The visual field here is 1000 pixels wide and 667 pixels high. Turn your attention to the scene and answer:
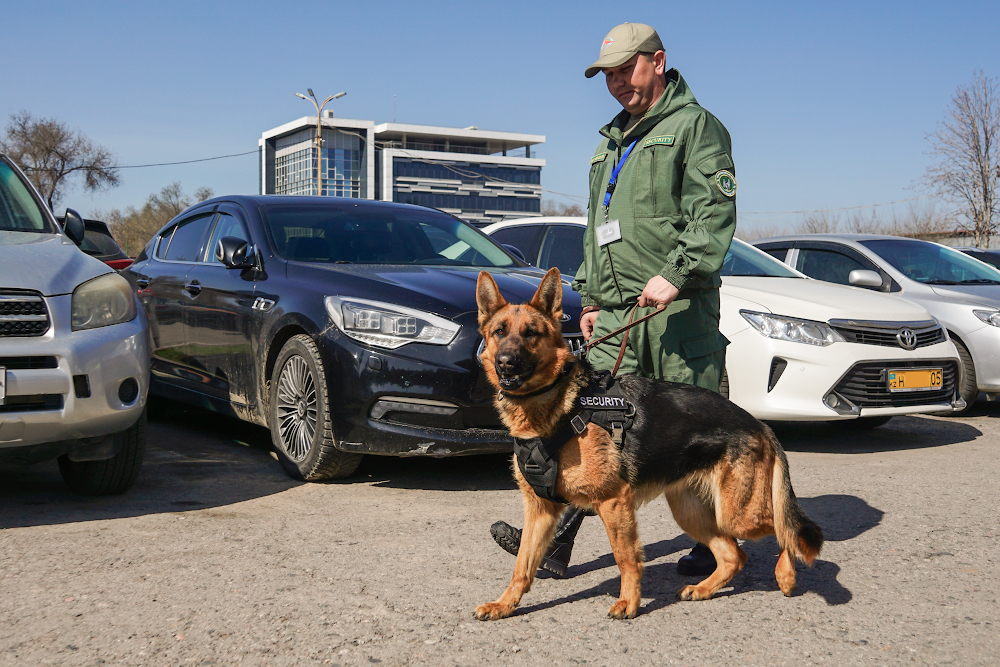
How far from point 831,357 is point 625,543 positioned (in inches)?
137

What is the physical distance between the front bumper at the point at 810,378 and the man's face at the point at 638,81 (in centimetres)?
294

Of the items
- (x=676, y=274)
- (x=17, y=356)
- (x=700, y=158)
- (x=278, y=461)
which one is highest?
(x=700, y=158)

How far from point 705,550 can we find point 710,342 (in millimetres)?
837

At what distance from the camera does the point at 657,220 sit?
3492mm

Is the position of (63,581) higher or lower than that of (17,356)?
lower

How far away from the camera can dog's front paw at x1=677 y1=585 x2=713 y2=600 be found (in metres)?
3.29

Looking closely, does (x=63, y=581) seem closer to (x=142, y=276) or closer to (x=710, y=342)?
(x=710, y=342)

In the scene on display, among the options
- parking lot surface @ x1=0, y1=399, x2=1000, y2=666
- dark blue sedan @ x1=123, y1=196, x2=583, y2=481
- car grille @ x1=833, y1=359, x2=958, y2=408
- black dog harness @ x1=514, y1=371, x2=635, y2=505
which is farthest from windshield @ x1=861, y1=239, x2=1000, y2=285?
black dog harness @ x1=514, y1=371, x2=635, y2=505

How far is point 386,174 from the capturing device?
121m

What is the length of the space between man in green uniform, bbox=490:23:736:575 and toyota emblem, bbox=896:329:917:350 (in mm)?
3179

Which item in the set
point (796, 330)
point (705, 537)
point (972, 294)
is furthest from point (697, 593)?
point (972, 294)

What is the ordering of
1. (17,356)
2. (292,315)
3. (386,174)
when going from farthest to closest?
(386,174) → (292,315) → (17,356)

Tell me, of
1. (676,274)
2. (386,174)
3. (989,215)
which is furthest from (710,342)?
(386,174)

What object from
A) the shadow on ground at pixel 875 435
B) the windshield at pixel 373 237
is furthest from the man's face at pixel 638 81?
the shadow on ground at pixel 875 435
